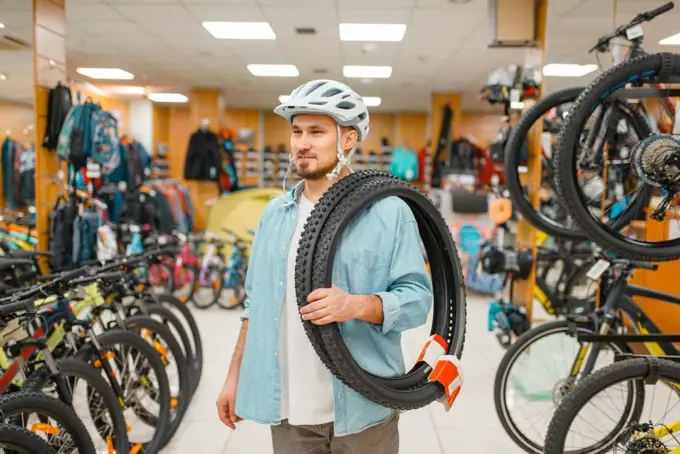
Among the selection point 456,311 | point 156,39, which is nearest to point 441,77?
point 156,39

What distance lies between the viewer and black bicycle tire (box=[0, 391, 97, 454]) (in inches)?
61.2

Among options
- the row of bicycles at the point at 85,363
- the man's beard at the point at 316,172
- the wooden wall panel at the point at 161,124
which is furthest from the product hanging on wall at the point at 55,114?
the wooden wall panel at the point at 161,124

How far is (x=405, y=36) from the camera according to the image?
6090mm

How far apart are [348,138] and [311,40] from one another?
5289 mm

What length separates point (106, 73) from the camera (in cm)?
877

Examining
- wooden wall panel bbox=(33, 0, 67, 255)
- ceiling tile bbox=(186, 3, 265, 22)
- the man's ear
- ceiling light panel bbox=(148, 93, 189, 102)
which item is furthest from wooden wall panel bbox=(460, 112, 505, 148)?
the man's ear

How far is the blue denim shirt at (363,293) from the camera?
4.37ft

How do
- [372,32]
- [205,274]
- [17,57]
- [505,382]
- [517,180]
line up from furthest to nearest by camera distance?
[205,274]
[372,32]
[17,57]
[517,180]
[505,382]

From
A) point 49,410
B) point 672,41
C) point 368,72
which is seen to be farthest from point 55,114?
point 368,72

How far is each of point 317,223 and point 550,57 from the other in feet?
11.2

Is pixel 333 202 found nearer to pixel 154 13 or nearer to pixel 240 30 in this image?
pixel 154 13

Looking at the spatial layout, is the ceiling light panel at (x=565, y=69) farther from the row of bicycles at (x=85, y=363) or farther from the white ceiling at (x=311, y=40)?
the row of bicycles at (x=85, y=363)

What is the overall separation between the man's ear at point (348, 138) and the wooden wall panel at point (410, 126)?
1230 cm

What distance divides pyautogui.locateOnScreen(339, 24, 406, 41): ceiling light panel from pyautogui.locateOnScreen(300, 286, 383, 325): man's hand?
16.6 feet
